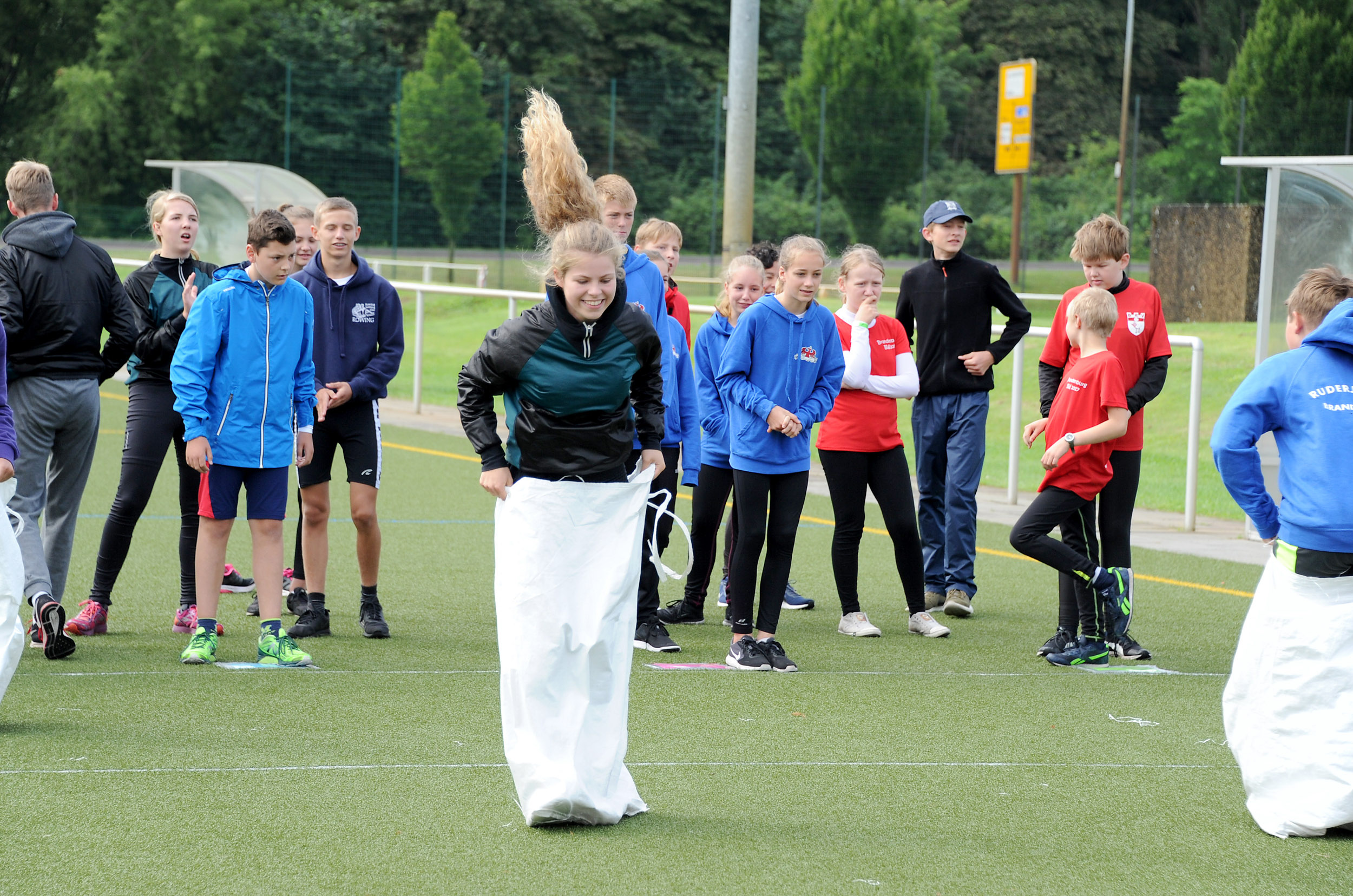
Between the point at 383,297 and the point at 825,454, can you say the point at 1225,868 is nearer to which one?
the point at 825,454

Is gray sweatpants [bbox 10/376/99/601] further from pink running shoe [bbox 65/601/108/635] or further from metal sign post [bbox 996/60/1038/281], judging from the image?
metal sign post [bbox 996/60/1038/281]

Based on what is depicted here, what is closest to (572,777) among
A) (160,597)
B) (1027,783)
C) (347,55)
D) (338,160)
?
(1027,783)

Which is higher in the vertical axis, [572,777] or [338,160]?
[338,160]

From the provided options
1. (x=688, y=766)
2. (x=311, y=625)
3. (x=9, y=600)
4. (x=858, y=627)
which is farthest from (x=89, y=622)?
(x=858, y=627)

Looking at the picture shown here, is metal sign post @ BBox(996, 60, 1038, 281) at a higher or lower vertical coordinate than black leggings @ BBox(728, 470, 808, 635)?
higher

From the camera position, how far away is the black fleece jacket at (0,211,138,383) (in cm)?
604

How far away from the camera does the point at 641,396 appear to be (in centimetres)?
458

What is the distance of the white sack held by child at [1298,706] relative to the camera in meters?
4.19

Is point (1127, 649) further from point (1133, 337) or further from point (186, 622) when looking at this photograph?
point (186, 622)

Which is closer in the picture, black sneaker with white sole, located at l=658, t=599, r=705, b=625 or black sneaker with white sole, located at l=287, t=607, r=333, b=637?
black sneaker with white sole, located at l=287, t=607, r=333, b=637

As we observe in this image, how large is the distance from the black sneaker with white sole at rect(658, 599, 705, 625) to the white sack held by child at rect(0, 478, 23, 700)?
3166mm

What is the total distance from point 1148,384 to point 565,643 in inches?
138

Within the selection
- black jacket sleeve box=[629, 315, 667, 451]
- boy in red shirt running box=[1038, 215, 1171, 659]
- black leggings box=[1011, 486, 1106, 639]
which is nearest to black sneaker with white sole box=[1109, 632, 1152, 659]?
boy in red shirt running box=[1038, 215, 1171, 659]

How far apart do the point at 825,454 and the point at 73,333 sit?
329cm
